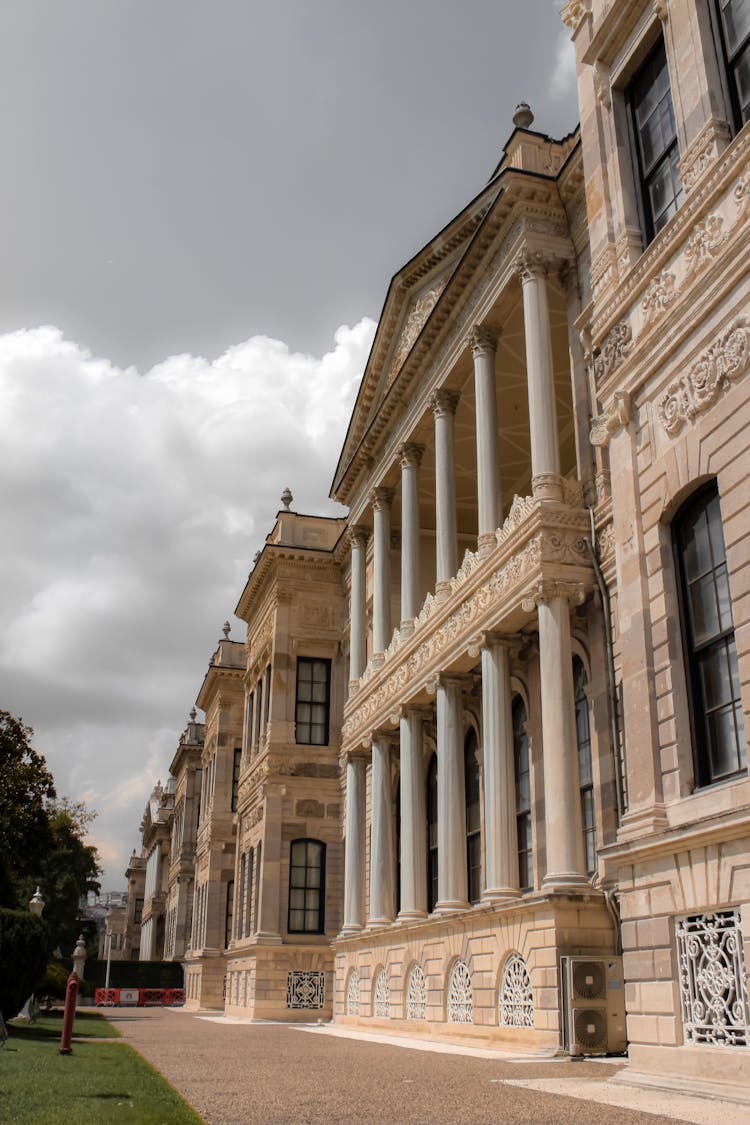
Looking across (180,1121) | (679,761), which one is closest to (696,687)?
(679,761)

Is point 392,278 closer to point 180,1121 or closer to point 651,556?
point 651,556

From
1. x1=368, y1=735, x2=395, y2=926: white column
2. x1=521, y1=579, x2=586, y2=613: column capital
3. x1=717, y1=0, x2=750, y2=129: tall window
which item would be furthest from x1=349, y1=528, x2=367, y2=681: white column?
x1=717, y1=0, x2=750, y2=129: tall window

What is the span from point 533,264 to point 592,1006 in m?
12.1

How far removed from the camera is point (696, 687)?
10.7 metres

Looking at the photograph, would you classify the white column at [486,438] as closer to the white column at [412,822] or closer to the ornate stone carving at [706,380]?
the white column at [412,822]

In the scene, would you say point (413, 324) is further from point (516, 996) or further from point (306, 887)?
point (306, 887)

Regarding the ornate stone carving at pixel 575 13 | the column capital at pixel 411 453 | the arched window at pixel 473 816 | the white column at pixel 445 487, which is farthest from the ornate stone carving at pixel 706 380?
the column capital at pixel 411 453

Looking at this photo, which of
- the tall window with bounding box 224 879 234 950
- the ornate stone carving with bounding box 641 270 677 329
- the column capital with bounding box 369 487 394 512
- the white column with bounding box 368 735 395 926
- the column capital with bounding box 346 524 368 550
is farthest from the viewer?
the tall window with bounding box 224 879 234 950

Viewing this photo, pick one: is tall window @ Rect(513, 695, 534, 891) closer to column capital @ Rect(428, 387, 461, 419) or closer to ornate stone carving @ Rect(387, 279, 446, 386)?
column capital @ Rect(428, 387, 461, 419)

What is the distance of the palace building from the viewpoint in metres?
10.2

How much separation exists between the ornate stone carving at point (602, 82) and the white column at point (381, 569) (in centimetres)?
1456

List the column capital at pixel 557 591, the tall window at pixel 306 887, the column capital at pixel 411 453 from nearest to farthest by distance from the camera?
1. the column capital at pixel 557 591
2. the column capital at pixel 411 453
3. the tall window at pixel 306 887

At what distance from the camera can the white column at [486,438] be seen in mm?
19125

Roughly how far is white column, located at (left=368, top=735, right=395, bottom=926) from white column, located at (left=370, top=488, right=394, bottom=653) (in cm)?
280
